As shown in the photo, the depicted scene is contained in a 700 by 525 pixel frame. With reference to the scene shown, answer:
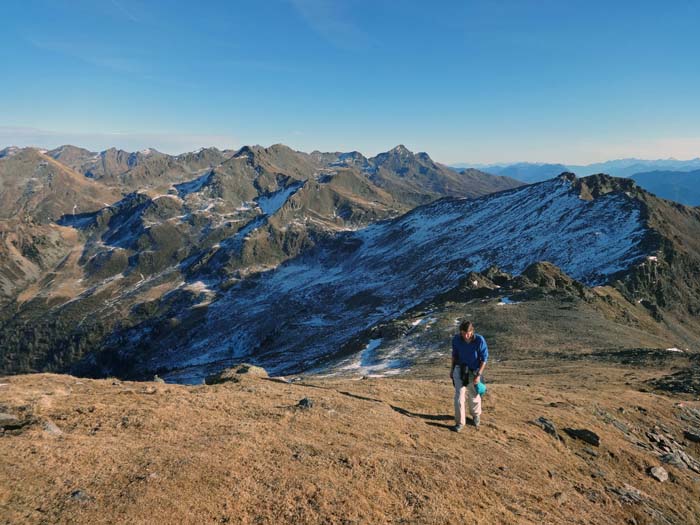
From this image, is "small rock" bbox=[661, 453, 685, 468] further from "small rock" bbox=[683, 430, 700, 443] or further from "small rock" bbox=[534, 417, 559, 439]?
"small rock" bbox=[534, 417, 559, 439]

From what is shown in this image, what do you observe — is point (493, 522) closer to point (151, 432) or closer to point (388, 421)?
point (388, 421)

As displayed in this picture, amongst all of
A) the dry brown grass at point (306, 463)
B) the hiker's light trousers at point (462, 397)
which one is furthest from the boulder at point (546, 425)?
the hiker's light trousers at point (462, 397)

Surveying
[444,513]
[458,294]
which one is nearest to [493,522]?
[444,513]

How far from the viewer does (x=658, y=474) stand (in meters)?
16.6

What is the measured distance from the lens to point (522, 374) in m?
38.0

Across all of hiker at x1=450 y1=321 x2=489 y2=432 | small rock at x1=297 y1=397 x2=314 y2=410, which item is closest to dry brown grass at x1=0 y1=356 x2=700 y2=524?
small rock at x1=297 y1=397 x2=314 y2=410

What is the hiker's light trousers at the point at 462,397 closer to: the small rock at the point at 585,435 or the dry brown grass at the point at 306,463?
the dry brown grass at the point at 306,463

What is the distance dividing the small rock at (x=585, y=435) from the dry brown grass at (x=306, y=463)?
63cm

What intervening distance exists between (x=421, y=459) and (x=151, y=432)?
9.19 meters

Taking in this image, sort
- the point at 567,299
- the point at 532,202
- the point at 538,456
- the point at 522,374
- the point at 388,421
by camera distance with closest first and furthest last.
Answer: the point at 538,456, the point at 388,421, the point at 522,374, the point at 567,299, the point at 532,202

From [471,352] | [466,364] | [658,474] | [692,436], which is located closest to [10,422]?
[466,364]

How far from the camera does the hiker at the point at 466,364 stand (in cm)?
1656

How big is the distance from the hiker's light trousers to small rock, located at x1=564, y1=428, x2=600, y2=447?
15.5 feet

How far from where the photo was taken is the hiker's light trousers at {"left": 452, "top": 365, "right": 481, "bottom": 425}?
17.0m
